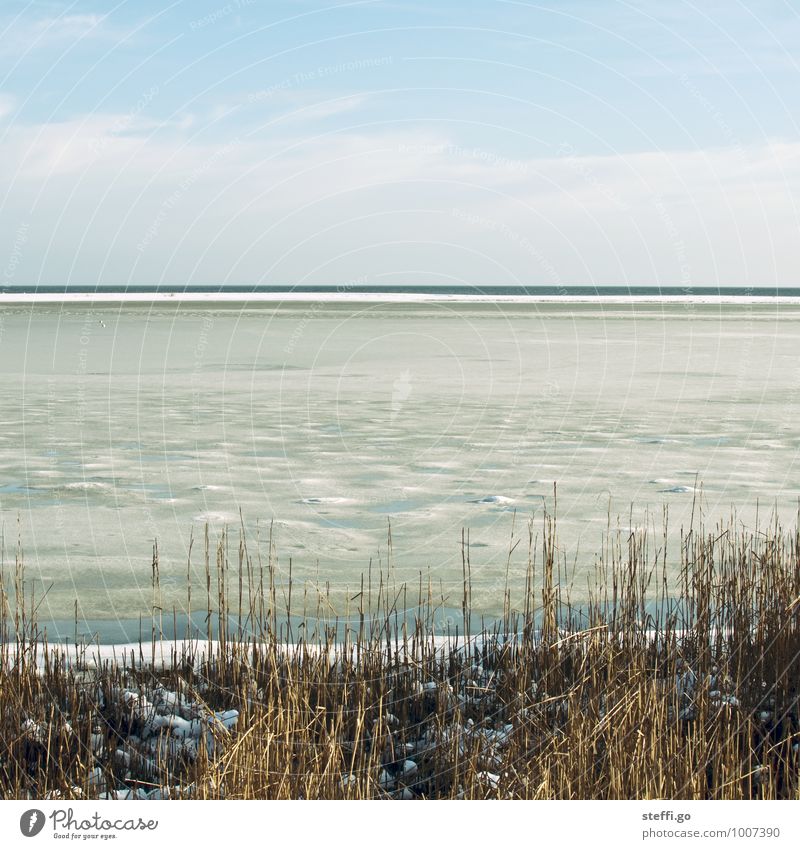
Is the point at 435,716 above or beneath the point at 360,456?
beneath

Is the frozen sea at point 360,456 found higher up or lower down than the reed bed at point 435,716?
higher up

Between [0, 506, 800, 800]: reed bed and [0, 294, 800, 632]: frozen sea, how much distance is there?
3.17ft

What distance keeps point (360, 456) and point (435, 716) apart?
4.53m

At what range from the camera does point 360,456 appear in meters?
7.37

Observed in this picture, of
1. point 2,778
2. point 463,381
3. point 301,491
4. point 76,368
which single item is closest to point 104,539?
point 301,491

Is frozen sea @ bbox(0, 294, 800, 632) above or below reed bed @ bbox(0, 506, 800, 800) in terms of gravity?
above

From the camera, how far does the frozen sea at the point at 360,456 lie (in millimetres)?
4914

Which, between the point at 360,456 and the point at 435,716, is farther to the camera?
the point at 360,456

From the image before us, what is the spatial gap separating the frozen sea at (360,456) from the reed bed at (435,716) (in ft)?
3.17

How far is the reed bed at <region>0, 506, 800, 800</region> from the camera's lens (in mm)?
2559

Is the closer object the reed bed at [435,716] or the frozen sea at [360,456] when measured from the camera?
the reed bed at [435,716]

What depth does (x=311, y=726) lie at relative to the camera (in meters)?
2.98

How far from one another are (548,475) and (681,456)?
4.15ft
